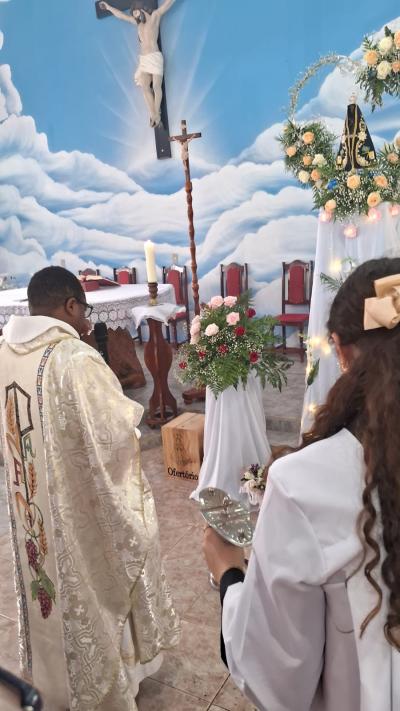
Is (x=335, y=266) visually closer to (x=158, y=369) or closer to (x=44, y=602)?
(x=158, y=369)

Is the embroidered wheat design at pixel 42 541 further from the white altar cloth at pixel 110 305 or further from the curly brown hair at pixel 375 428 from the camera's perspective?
the white altar cloth at pixel 110 305

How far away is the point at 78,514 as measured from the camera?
6.32ft

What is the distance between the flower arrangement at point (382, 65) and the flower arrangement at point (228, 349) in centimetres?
161

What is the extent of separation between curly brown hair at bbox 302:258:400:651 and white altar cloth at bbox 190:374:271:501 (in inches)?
98.7

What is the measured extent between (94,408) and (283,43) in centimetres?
595

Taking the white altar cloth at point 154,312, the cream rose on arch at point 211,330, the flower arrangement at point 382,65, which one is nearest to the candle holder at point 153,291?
the white altar cloth at point 154,312

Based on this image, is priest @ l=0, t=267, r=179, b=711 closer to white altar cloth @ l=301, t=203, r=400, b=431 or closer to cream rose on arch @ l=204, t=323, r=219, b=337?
cream rose on arch @ l=204, t=323, r=219, b=337

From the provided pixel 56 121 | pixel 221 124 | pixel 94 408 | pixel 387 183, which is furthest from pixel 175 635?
pixel 56 121

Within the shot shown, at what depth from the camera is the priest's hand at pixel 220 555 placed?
43.4 inches

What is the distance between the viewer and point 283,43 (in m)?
6.22

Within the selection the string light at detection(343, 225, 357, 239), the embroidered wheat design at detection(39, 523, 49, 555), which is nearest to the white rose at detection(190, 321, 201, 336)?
the string light at detection(343, 225, 357, 239)

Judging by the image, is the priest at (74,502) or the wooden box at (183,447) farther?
the wooden box at (183,447)

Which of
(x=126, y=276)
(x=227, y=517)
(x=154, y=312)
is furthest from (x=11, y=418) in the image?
(x=126, y=276)

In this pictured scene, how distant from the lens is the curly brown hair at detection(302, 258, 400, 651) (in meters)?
0.83
